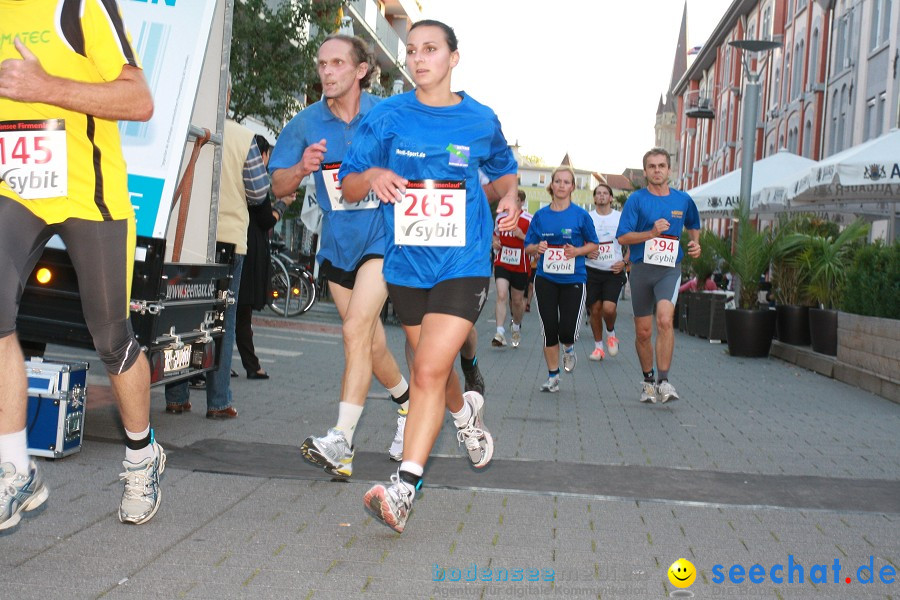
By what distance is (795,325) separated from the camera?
15891mm

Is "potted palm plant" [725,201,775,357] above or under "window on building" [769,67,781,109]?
under

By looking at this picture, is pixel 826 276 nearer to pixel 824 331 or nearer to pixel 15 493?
pixel 824 331

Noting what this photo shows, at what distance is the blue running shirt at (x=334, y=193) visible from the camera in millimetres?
5992

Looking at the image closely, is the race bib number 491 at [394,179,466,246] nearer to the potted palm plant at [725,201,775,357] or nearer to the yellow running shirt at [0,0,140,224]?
the yellow running shirt at [0,0,140,224]

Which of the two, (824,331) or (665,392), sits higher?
(824,331)

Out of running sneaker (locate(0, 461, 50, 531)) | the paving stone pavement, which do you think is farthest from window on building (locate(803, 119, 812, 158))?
running sneaker (locate(0, 461, 50, 531))

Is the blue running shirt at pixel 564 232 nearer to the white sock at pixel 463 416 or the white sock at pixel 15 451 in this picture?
the white sock at pixel 463 416

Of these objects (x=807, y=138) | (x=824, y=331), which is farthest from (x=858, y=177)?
(x=807, y=138)

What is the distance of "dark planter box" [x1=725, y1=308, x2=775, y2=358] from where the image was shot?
52.5 ft

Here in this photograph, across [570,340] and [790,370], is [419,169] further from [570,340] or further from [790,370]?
[790,370]

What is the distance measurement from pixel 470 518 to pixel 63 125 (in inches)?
89.7

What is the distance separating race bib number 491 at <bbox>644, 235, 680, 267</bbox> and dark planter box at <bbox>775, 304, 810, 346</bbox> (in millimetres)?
6606

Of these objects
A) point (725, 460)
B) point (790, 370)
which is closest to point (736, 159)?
point (790, 370)

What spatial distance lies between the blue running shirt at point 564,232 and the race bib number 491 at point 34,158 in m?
7.25
